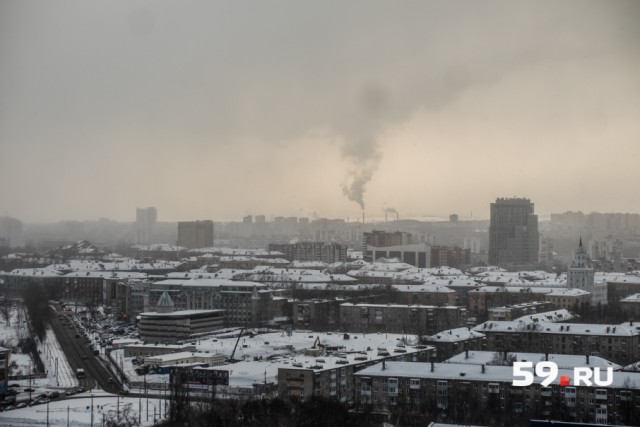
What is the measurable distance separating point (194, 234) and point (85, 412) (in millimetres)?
33007

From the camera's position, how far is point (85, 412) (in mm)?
9055

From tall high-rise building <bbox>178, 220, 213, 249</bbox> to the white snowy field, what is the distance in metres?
31.9

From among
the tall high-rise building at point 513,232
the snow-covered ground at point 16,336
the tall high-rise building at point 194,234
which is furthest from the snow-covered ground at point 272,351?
the tall high-rise building at point 194,234

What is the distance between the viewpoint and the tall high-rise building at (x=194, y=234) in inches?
1645

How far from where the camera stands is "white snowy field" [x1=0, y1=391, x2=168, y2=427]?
28.2ft

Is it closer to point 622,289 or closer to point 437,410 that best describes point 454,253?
point 622,289

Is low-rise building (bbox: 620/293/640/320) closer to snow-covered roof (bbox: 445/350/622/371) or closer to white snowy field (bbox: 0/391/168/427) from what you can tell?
snow-covered roof (bbox: 445/350/622/371)

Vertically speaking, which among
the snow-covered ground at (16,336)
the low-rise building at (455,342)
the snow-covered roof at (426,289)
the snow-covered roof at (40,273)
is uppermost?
the snow-covered roof at (40,273)

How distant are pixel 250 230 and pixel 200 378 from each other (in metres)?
45.6

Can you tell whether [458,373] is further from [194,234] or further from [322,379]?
[194,234]

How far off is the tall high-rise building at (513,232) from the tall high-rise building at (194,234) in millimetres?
10940

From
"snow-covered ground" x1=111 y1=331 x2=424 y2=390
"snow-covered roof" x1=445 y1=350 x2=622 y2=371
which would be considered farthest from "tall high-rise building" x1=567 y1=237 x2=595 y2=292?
"snow-covered roof" x1=445 y1=350 x2=622 y2=371

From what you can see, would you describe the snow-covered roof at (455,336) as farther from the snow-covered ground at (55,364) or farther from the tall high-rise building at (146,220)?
the tall high-rise building at (146,220)

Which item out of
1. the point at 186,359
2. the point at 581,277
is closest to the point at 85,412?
the point at 186,359
